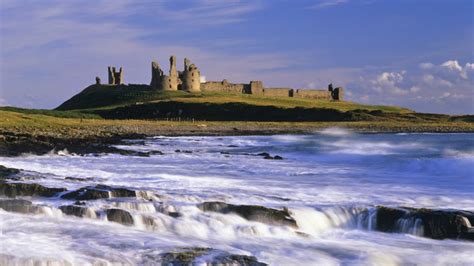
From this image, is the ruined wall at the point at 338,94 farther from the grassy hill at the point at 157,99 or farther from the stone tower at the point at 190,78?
the stone tower at the point at 190,78

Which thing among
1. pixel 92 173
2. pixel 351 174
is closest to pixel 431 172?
pixel 351 174

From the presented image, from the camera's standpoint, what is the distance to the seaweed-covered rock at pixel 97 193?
1513cm

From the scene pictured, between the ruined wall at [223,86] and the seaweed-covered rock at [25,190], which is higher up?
the ruined wall at [223,86]

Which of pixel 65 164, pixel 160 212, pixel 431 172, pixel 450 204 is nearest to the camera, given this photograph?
pixel 160 212

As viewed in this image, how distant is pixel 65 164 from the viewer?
24.1 metres

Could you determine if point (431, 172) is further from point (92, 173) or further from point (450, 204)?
point (92, 173)

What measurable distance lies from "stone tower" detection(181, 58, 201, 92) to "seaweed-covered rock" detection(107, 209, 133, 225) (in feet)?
312

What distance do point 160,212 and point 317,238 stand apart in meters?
3.42

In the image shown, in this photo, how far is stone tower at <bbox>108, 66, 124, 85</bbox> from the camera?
120 metres

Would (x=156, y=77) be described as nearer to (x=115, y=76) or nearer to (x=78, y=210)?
(x=115, y=76)

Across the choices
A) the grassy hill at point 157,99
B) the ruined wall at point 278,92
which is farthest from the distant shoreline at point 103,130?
the ruined wall at point 278,92

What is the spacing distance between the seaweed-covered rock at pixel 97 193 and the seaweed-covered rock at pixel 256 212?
2162 mm

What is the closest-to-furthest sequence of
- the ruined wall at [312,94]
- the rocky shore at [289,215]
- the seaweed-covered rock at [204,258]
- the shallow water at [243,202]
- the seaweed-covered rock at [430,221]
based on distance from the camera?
the seaweed-covered rock at [204,258]
the shallow water at [243,202]
the seaweed-covered rock at [430,221]
the rocky shore at [289,215]
the ruined wall at [312,94]

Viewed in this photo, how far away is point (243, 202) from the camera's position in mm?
15398
